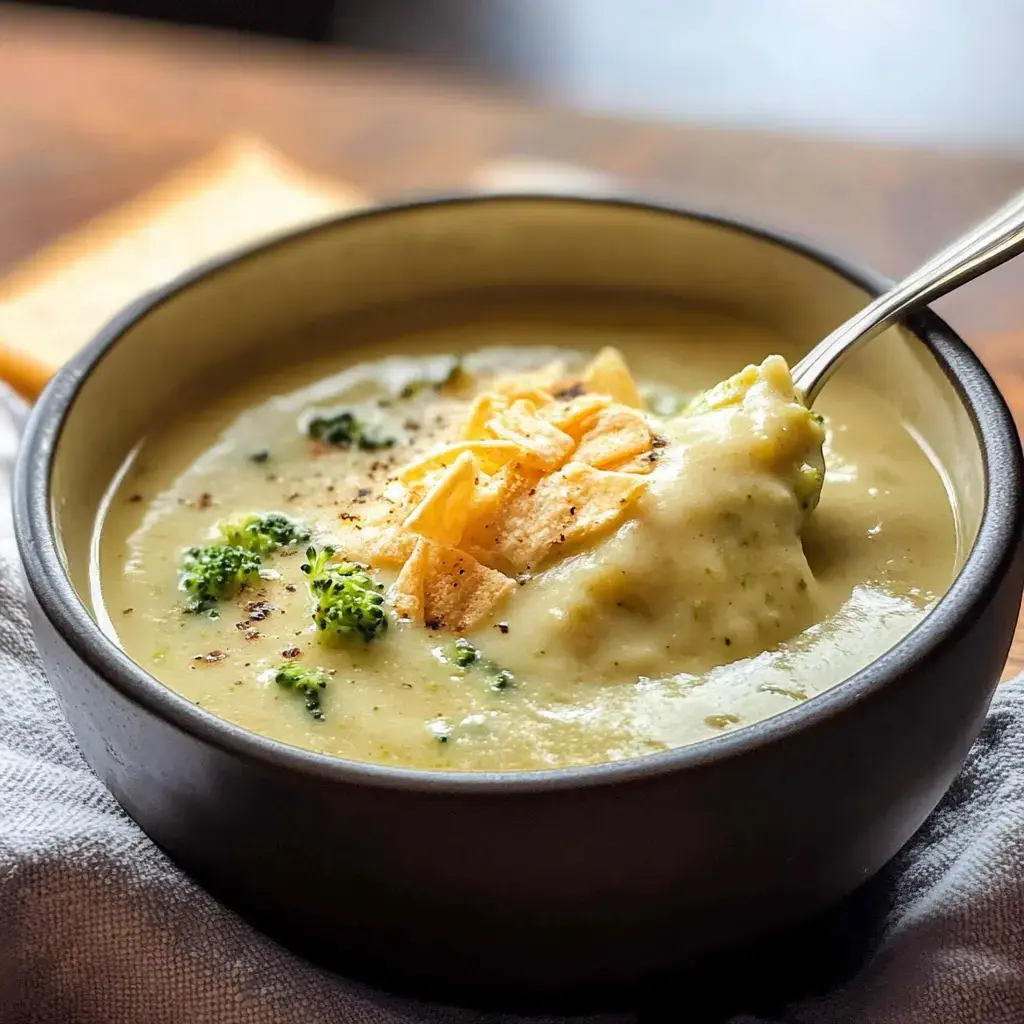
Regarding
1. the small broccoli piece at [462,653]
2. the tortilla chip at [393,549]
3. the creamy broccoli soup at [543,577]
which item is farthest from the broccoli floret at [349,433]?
the small broccoli piece at [462,653]

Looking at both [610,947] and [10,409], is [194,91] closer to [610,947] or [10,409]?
[10,409]

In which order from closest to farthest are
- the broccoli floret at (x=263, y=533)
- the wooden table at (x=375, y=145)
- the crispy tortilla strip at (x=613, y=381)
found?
the broccoli floret at (x=263, y=533) → the crispy tortilla strip at (x=613, y=381) → the wooden table at (x=375, y=145)

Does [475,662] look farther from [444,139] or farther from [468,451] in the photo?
[444,139]

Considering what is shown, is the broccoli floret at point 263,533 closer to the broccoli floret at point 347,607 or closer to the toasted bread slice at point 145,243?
the broccoli floret at point 347,607

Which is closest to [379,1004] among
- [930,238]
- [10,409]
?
[10,409]

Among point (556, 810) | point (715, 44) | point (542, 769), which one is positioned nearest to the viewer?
point (556, 810)

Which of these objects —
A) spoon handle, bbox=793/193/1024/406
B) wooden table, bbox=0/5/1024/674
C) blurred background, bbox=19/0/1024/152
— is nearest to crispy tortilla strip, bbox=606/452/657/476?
spoon handle, bbox=793/193/1024/406

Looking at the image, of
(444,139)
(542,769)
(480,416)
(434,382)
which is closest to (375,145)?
(444,139)
